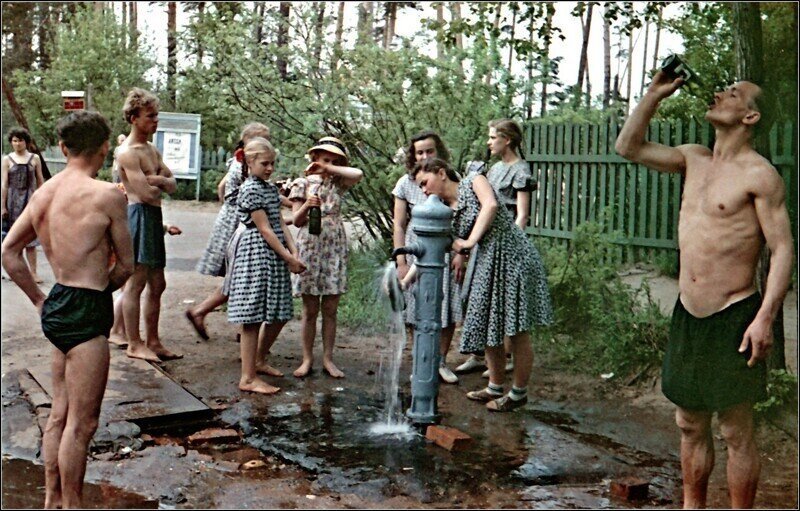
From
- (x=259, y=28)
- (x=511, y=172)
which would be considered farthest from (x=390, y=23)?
(x=511, y=172)

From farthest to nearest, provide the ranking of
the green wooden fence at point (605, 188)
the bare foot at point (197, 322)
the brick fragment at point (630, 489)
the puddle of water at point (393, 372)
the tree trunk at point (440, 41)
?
the green wooden fence at point (605, 188) < the tree trunk at point (440, 41) < the bare foot at point (197, 322) < the puddle of water at point (393, 372) < the brick fragment at point (630, 489)

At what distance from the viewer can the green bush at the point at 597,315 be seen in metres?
6.74

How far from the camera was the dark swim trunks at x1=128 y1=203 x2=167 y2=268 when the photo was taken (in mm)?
6637

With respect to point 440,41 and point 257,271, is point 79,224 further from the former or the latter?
point 440,41

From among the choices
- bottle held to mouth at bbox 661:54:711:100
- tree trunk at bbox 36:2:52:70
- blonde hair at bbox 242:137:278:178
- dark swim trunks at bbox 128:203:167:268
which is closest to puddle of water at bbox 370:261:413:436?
blonde hair at bbox 242:137:278:178

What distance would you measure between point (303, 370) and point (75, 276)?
9.95 ft

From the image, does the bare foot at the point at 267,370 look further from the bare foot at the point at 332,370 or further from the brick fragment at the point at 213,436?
the brick fragment at the point at 213,436

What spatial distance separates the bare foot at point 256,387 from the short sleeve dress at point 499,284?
4.30ft

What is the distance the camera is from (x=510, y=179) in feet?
22.1

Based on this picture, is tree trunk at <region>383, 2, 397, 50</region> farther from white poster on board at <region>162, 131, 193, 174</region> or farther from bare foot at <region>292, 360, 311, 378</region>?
bare foot at <region>292, 360, 311, 378</region>

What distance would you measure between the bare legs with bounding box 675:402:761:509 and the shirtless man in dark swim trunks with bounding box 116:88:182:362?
4.03 meters

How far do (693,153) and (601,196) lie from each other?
18.8ft

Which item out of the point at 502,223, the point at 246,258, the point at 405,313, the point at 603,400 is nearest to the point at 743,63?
the point at 502,223

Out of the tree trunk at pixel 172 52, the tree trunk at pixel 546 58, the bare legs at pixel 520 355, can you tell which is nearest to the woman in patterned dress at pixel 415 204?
the bare legs at pixel 520 355
